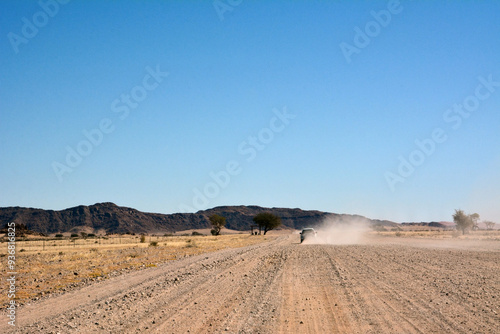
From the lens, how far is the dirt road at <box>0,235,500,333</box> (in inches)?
348

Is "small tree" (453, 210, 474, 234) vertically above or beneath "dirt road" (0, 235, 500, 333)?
above

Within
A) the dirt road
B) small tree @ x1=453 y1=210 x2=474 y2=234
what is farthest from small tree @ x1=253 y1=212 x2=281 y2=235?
the dirt road

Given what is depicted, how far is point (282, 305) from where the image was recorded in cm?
1104

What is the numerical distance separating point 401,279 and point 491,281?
2.79 m

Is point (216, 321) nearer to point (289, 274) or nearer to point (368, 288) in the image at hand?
point (368, 288)

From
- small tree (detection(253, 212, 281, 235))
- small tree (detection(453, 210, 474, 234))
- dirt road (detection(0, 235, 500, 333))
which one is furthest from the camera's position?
small tree (detection(253, 212, 281, 235))

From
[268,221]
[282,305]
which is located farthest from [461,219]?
[282,305]

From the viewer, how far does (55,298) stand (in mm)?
13523

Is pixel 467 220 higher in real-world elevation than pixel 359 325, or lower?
higher

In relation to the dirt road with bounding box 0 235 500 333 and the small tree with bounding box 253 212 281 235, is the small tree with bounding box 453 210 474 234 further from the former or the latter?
the dirt road with bounding box 0 235 500 333

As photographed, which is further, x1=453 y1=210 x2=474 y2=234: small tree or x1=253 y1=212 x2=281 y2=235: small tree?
x1=253 y1=212 x2=281 y2=235: small tree

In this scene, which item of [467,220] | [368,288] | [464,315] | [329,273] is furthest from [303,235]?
[467,220]

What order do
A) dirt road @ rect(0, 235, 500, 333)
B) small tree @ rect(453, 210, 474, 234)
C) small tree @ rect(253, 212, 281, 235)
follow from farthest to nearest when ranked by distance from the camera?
1. small tree @ rect(253, 212, 281, 235)
2. small tree @ rect(453, 210, 474, 234)
3. dirt road @ rect(0, 235, 500, 333)

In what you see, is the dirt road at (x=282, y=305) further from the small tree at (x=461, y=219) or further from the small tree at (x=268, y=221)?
the small tree at (x=268, y=221)
